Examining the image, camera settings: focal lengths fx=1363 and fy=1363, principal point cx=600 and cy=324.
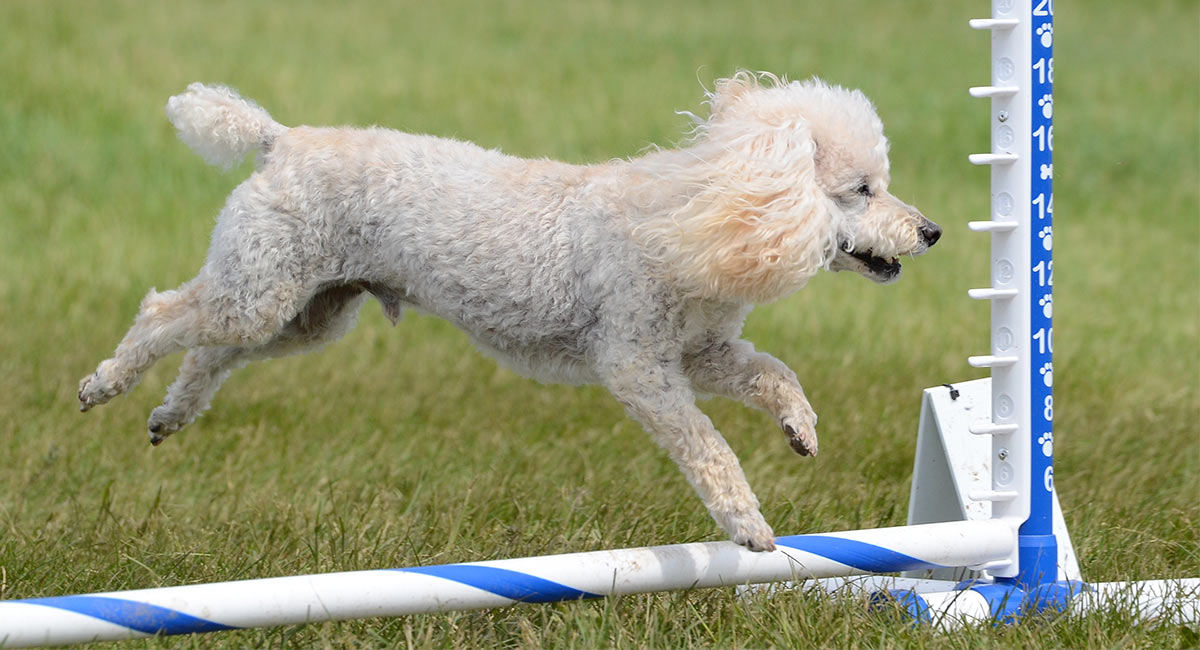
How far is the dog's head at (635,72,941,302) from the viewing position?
10.3 ft

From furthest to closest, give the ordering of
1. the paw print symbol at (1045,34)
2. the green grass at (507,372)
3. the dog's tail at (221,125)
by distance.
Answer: the green grass at (507,372) → the dog's tail at (221,125) → the paw print symbol at (1045,34)

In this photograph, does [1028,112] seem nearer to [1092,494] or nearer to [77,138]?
[1092,494]

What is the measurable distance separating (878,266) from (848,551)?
70cm

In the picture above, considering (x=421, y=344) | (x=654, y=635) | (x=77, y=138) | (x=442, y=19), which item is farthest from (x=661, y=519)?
(x=442, y=19)

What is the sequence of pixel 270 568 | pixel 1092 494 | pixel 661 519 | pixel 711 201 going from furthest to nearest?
pixel 1092 494 < pixel 661 519 < pixel 270 568 < pixel 711 201

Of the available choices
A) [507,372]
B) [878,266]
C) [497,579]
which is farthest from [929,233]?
[507,372]

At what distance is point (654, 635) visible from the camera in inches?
132

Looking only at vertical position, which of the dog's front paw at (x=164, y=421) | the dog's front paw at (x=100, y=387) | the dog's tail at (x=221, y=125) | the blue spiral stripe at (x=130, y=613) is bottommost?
the blue spiral stripe at (x=130, y=613)

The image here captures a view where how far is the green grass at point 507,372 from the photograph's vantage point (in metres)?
3.93

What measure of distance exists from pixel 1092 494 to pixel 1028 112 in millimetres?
1900

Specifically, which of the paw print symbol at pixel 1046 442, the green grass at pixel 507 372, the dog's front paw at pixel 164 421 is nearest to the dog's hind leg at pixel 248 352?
the dog's front paw at pixel 164 421

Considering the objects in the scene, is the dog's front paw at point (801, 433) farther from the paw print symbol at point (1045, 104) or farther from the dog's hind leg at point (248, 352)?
the dog's hind leg at point (248, 352)

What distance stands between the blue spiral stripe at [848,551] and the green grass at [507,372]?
163 mm

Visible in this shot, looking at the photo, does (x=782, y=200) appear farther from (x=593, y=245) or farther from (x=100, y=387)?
(x=100, y=387)
